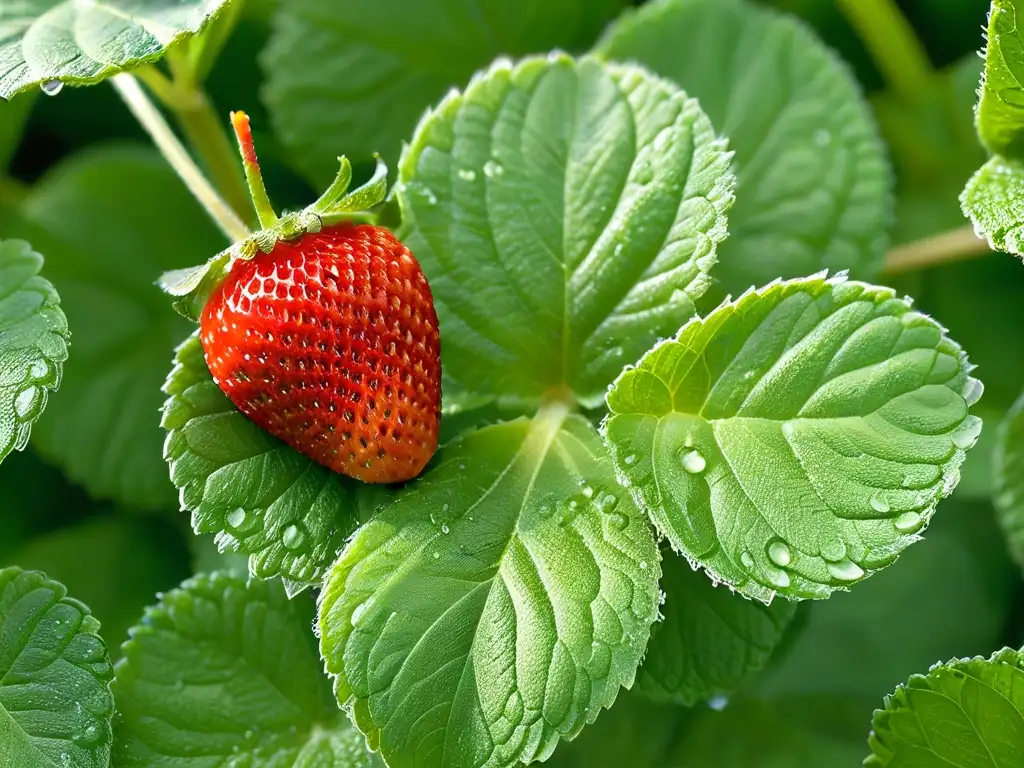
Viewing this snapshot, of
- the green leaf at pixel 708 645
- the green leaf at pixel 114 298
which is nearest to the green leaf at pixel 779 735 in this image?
the green leaf at pixel 708 645

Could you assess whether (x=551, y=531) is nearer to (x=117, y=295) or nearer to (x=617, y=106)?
(x=617, y=106)

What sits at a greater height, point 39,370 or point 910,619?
point 39,370

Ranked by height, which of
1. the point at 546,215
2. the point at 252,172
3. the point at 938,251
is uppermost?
the point at 252,172

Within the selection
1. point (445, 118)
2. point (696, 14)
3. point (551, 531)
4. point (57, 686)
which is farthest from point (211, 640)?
point (696, 14)

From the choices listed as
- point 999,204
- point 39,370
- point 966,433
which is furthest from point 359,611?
point 999,204

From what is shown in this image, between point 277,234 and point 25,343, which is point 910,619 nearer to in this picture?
point 277,234

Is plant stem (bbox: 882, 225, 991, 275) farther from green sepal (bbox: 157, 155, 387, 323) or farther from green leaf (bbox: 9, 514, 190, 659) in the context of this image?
green leaf (bbox: 9, 514, 190, 659)
